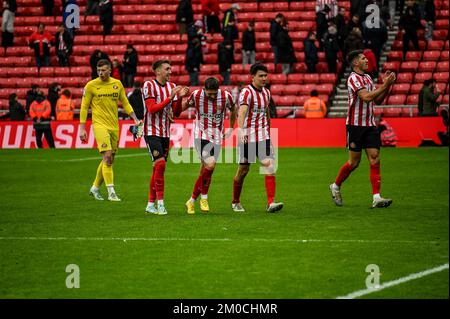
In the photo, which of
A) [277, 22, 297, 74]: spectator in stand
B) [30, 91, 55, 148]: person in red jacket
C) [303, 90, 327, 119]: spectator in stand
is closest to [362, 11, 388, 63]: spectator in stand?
[277, 22, 297, 74]: spectator in stand

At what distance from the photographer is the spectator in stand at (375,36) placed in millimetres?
32844

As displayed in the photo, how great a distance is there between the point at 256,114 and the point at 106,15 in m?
24.0

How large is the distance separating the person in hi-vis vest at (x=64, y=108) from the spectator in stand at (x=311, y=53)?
304 inches

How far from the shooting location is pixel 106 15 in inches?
1475

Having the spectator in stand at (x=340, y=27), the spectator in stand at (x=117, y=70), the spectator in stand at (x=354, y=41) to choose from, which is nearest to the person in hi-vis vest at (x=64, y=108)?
the spectator in stand at (x=117, y=70)

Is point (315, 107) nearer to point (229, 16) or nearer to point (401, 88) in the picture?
point (401, 88)

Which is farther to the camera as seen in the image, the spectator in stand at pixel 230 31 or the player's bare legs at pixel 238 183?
the spectator in stand at pixel 230 31

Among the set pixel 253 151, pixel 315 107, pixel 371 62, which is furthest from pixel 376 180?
pixel 371 62

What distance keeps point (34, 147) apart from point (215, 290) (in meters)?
23.9

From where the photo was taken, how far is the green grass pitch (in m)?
8.88

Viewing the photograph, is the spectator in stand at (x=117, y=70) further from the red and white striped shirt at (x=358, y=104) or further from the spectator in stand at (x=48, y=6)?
the red and white striped shirt at (x=358, y=104)

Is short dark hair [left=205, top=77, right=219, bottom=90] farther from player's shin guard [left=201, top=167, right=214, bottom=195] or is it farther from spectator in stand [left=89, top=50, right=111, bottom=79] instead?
spectator in stand [left=89, top=50, right=111, bottom=79]

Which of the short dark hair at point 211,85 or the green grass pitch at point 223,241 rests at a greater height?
the short dark hair at point 211,85

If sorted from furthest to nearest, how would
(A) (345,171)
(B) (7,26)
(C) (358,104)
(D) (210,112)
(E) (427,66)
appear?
(B) (7,26)
(E) (427,66)
(A) (345,171)
(C) (358,104)
(D) (210,112)
